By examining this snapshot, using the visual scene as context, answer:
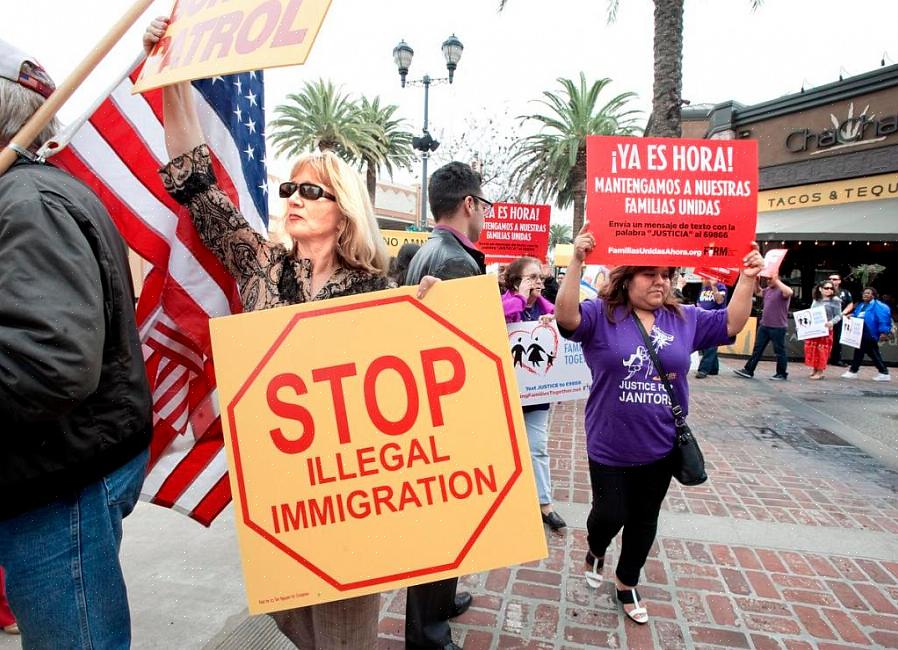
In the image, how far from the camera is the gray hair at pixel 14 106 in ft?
4.69

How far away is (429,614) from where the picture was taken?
2.40m

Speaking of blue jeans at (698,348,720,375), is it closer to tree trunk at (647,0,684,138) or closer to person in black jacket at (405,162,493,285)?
tree trunk at (647,0,684,138)

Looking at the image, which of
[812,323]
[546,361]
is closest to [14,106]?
[546,361]

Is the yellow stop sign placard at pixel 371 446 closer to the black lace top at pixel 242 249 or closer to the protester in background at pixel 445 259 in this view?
the black lace top at pixel 242 249

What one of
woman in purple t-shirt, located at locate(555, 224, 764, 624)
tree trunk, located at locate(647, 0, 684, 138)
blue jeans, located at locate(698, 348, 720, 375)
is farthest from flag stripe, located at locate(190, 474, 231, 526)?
blue jeans, located at locate(698, 348, 720, 375)

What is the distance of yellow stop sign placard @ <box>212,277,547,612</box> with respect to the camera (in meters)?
1.49

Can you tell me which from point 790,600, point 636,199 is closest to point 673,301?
point 636,199

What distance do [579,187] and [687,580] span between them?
21207mm

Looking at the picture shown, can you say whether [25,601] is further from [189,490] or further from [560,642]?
[560,642]

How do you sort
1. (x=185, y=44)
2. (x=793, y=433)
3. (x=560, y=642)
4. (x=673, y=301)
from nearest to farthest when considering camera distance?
(x=185, y=44) < (x=560, y=642) < (x=673, y=301) < (x=793, y=433)

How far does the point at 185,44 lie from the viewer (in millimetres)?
1541

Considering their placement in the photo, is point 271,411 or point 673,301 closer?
point 271,411

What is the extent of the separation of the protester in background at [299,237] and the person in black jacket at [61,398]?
0.43 metres

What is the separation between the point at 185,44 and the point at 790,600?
150 inches
